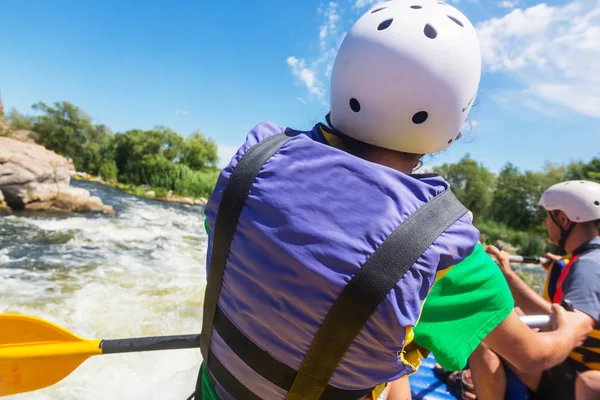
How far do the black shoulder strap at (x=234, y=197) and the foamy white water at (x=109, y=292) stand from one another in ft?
10.4

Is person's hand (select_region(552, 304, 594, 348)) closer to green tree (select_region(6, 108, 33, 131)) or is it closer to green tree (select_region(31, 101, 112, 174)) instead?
green tree (select_region(31, 101, 112, 174))

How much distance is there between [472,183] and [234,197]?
47.0m

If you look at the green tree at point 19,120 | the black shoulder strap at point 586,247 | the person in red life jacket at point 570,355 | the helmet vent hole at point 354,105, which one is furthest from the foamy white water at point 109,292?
the green tree at point 19,120

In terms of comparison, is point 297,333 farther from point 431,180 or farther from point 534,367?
point 534,367

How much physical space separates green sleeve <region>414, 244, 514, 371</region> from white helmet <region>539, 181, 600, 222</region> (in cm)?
248

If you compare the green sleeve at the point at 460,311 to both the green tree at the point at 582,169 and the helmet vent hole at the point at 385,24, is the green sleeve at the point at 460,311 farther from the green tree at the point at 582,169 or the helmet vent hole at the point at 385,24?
the green tree at the point at 582,169

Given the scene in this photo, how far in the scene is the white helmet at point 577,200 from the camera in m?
2.72

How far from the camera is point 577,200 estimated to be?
110 inches

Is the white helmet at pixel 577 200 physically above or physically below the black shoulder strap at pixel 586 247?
above

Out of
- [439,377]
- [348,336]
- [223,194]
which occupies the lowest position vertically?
[439,377]

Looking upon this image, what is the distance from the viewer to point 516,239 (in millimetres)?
30031

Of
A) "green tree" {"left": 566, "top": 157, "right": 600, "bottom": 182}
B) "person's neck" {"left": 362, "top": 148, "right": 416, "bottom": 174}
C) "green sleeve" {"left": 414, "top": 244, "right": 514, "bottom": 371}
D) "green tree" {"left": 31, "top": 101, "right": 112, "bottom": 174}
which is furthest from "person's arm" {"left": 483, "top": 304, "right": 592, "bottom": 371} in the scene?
"green tree" {"left": 31, "top": 101, "right": 112, "bottom": 174}

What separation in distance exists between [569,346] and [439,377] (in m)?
1.96

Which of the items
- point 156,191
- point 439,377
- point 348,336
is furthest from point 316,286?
point 156,191
